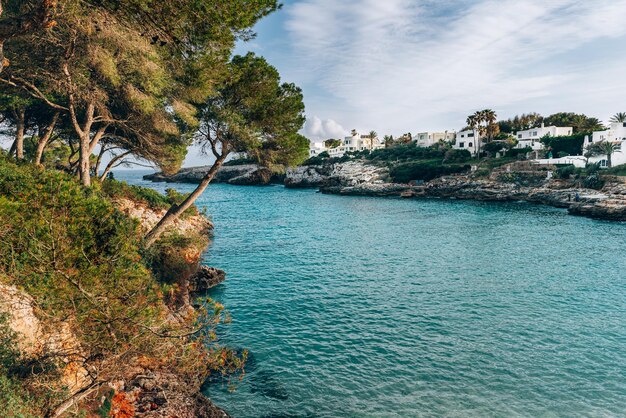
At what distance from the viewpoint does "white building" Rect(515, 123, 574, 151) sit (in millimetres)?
105750

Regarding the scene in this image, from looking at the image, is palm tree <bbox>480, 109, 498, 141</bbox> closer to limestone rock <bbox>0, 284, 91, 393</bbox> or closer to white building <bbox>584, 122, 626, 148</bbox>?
white building <bbox>584, 122, 626, 148</bbox>

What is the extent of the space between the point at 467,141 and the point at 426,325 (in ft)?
379

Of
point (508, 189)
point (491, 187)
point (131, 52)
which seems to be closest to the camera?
point (131, 52)

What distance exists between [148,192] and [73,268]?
28714 millimetres

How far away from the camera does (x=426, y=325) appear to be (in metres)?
19.7

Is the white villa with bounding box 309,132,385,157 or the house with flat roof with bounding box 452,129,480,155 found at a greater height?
the white villa with bounding box 309,132,385,157

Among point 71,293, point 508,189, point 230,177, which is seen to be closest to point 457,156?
point 508,189

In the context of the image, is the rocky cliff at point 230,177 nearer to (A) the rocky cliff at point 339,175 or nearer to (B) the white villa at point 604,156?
(A) the rocky cliff at point 339,175

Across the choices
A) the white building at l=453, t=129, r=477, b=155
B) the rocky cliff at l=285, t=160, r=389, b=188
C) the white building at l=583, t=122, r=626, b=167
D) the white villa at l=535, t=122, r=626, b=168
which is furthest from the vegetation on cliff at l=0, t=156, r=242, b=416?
the white building at l=453, t=129, r=477, b=155

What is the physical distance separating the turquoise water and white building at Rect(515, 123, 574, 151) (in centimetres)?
7369

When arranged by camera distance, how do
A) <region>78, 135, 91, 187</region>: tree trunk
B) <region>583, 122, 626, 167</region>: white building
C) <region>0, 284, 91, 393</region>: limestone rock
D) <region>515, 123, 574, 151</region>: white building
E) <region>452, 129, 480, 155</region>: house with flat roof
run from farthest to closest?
<region>452, 129, 480, 155</region>: house with flat roof → <region>515, 123, 574, 151</region>: white building → <region>583, 122, 626, 167</region>: white building → <region>78, 135, 91, 187</region>: tree trunk → <region>0, 284, 91, 393</region>: limestone rock

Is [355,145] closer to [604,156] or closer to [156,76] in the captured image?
[604,156]

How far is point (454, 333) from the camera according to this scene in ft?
61.4

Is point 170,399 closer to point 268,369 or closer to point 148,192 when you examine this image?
point 268,369
